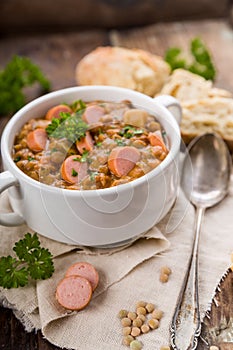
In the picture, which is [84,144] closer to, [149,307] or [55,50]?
[149,307]

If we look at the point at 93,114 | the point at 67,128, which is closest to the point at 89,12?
the point at 93,114

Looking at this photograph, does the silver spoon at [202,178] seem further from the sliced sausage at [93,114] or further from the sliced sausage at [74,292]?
the sliced sausage at [93,114]

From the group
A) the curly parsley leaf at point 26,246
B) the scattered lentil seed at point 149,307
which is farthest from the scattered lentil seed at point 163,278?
the curly parsley leaf at point 26,246

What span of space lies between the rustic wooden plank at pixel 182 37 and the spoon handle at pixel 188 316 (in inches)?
68.0

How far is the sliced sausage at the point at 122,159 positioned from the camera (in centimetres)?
247

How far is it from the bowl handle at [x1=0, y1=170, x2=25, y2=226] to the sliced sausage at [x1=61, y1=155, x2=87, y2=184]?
21 cm

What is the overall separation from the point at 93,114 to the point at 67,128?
0.17 metres

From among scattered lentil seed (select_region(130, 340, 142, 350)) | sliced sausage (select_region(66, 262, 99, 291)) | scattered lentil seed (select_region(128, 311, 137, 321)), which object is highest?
sliced sausage (select_region(66, 262, 99, 291))

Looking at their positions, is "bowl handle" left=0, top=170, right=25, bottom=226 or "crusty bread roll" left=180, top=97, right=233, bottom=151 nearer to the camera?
"bowl handle" left=0, top=170, right=25, bottom=226

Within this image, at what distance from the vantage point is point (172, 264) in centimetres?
251

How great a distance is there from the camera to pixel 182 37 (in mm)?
4004

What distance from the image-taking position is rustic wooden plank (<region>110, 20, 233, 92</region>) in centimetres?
386

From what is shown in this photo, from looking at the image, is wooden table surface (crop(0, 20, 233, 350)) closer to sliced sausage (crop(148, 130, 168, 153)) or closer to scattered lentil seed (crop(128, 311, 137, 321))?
sliced sausage (crop(148, 130, 168, 153))

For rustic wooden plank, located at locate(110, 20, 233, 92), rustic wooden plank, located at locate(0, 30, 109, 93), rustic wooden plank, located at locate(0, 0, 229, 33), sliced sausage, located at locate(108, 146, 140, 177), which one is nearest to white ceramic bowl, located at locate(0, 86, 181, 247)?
sliced sausage, located at locate(108, 146, 140, 177)
